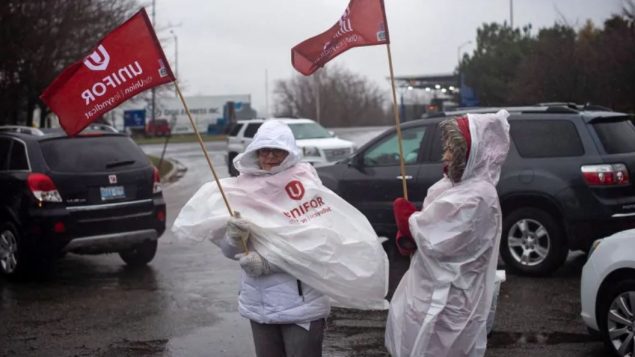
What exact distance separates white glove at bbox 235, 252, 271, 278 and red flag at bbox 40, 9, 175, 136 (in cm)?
119

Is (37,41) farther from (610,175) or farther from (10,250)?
(610,175)

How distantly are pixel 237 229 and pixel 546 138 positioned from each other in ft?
20.3

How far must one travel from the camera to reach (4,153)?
10.4 metres

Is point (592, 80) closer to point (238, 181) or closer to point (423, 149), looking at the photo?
point (423, 149)

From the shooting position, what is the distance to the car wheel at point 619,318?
239 inches

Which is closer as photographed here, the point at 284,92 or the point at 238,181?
the point at 238,181

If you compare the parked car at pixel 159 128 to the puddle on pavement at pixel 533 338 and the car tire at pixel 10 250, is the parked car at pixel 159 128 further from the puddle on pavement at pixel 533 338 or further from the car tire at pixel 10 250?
the puddle on pavement at pixel 533 338

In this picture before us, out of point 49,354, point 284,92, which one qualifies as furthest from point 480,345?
point 284,92

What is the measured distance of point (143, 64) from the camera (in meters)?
4.90

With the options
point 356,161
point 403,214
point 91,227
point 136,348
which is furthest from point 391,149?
point 403,214

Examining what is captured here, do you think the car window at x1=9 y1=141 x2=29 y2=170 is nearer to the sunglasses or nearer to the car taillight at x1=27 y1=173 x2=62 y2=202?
the car taillight at x1=27 y1=173 x2=62 y2=202

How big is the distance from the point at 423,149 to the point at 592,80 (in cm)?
1697

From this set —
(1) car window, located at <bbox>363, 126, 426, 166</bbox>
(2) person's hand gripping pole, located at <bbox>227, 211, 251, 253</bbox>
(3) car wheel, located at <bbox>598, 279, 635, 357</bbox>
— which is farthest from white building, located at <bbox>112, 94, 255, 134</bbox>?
(2) person's hand gripping pole, located at <bbox>227, 211, 251, 253</bbox>

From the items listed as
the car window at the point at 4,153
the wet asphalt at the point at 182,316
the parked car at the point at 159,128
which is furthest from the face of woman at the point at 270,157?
the parked car at the point at 159,128
